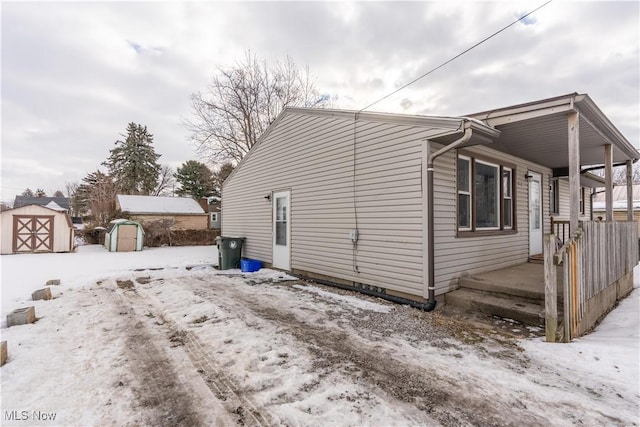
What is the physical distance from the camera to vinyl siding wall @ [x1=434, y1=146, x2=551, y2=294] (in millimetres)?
4906

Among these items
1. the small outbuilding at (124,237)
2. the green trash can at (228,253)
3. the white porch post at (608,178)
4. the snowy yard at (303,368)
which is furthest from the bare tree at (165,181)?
the white porch post at (608,178)

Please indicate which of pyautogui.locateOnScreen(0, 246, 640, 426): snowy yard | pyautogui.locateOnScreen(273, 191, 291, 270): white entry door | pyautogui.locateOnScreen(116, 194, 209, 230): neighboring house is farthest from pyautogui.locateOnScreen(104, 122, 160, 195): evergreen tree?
pyautogui.locateOnScreen(0, 246, 640, 426): snowy yard

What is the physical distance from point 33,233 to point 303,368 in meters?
17.1

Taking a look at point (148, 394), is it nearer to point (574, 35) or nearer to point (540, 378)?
point (540, 378)

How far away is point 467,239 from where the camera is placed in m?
5.48

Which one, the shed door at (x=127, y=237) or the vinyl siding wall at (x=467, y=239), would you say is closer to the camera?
the vinyl siding wall at (x=467, y=239)

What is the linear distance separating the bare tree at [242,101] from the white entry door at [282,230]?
11178mm

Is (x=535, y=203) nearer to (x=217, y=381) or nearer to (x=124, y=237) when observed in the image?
(x=217, y=381)

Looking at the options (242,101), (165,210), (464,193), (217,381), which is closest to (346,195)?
(464,193)

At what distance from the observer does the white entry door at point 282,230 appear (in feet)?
25.8

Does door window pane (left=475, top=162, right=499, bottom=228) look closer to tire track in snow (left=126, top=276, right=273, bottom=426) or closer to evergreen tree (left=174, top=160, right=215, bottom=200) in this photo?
tire track in snow (left=126, top=276, right=273, bottom=426)

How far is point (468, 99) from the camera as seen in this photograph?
11250mm

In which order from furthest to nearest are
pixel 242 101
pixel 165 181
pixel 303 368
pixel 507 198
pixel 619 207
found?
pixel 165 181 → pixel 242 101 → pixel 619 207 → pixel 507 198 → pixel 303 368

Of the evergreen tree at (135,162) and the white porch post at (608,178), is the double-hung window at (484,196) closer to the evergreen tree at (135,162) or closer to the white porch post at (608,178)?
the white porch post at (608,178)
